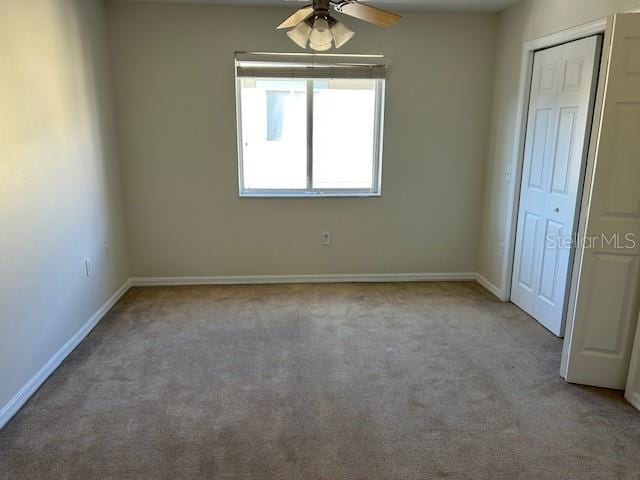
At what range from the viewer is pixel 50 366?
2.79 meters

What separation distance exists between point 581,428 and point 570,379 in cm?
46

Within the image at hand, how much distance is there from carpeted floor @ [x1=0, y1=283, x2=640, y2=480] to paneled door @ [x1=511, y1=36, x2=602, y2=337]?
0.28m

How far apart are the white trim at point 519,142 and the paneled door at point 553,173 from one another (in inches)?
1.8

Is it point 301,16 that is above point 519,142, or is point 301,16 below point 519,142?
above

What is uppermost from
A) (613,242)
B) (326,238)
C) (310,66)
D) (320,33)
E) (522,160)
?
(310,66)

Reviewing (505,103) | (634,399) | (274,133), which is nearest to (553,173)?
(505,103)

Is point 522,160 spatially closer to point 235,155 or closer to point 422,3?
point 422,3

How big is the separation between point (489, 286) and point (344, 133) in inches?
78.7

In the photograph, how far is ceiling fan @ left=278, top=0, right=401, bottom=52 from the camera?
223cm

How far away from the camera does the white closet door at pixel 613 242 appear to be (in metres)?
2.31

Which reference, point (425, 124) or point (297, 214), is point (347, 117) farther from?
point (297, 214)

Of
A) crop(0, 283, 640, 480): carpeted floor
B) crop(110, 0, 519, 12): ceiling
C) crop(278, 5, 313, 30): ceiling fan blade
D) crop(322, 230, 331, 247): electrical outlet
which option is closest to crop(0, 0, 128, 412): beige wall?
crop(0, 283, 640, 480): carpeted floor

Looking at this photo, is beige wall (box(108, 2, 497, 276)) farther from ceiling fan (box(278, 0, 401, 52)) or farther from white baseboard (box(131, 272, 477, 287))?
ceiling fan (box(278, 0, 401, 52))

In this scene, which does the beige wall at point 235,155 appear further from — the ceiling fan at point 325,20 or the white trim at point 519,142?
the ceiling fan at point 325,20
